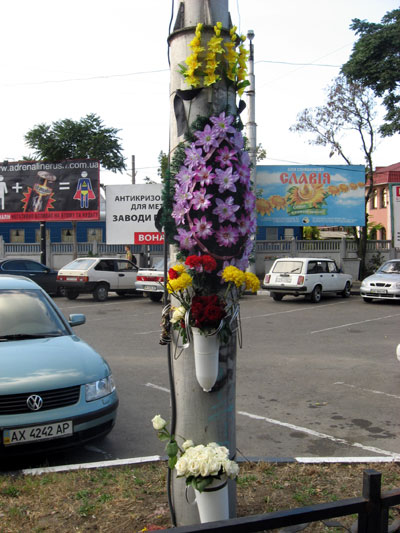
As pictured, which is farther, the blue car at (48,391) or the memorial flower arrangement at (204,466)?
the blue car at (48,391)

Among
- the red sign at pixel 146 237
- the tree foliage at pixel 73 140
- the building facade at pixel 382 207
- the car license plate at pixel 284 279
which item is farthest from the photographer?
the building facade at pixel 382 207

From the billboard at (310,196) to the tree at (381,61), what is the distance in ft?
10.8

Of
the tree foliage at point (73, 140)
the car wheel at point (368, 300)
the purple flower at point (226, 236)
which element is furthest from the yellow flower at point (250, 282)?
the tree foliage at point (73, 140)

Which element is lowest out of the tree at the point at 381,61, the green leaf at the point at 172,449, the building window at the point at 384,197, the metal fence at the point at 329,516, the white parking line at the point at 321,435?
the white parking line at the point at 321,435

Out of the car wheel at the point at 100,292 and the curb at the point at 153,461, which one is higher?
the car wheel at the point at 100,292

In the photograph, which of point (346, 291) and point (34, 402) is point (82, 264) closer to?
point (346, 291)

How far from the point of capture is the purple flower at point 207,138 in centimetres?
322

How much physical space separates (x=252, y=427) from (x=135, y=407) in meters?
1.56

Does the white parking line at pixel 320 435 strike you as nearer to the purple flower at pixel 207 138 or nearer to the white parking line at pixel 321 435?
the white parking line at pixel 321 435

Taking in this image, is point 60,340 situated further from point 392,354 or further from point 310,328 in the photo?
point 310,328

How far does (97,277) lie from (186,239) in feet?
55.5

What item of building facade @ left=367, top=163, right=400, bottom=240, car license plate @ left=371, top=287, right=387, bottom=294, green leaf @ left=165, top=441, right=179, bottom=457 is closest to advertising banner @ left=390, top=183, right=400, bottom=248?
car license plate @ left=371, top=287, right=387, bottom=294

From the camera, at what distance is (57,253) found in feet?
94.8

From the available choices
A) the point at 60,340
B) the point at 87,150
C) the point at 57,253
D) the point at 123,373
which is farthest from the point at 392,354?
the point at 87,150
